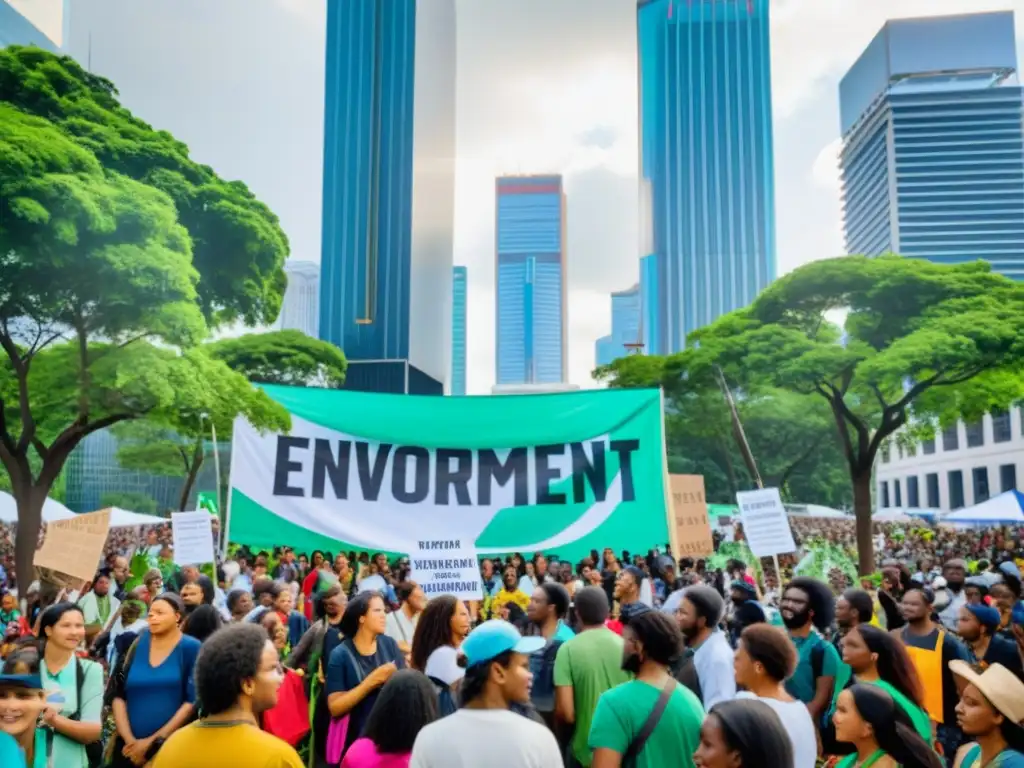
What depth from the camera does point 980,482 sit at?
211ft

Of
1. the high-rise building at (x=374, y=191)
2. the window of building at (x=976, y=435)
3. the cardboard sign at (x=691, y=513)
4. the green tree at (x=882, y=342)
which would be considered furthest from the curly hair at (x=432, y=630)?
the high-rise building at (x=374, y=191)

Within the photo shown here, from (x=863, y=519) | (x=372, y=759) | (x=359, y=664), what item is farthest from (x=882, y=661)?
(x=863, y=519)

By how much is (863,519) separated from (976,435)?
45.6 meters

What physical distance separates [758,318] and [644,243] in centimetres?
14558

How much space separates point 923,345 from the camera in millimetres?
21594

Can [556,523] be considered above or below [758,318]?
below

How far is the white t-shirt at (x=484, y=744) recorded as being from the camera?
3.02 meters

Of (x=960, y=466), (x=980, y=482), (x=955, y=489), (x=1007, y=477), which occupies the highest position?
(x=960, y=466)

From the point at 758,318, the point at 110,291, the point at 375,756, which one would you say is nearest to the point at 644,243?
the point at 758,318

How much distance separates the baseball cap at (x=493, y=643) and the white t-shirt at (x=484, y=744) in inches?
8.3

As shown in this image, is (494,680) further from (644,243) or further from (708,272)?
(644,243)

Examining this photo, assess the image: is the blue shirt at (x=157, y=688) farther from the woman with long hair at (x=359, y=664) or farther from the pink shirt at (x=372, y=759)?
the pink shirt at (x=372, y=759)

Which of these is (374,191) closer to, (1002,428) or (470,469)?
(1002,428)

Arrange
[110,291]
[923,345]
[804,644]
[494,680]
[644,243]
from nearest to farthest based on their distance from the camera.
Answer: [494,680] → [804,644] → [110,291] → [923,345] → [644,243]
